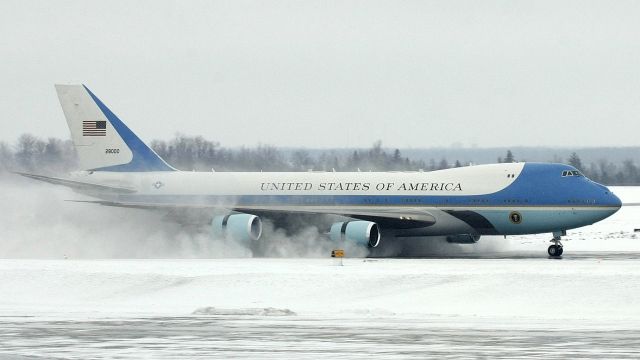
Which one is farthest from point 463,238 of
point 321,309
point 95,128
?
point 321,309

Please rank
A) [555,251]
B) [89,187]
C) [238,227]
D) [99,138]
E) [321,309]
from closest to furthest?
1. [321,309]
2. [555,251]
3. [238,227]
4. [89,187]
5. [99,138]

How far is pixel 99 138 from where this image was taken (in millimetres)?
58781

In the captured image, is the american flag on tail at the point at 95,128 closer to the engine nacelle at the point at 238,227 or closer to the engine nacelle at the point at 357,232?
the engine nacelle at the point at 238,227

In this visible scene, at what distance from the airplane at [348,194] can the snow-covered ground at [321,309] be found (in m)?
4.55

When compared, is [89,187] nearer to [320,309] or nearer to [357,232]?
[357,232]

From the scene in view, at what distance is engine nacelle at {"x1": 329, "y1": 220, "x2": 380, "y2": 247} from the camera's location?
163ft

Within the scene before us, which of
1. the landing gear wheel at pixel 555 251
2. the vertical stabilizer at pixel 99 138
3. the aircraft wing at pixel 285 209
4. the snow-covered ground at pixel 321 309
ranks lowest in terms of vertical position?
the landing gear wheel at pixel 555 251

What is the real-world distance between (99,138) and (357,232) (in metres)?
15.4

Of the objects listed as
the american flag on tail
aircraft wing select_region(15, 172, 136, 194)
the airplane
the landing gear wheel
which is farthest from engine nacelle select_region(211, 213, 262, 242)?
the landing gear wheel

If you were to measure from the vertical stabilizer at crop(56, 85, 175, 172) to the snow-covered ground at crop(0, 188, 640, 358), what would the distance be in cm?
1633

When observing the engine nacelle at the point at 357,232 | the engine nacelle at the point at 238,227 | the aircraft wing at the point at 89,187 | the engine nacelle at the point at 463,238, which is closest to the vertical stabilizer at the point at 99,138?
the aircraft wing at the point at 89,187

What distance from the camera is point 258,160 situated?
71.2 m

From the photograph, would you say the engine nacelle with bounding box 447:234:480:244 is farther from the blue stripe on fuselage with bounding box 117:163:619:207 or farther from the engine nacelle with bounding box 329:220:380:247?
the engine nacelle with bounding box 329:220:380:247

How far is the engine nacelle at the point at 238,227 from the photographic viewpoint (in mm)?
51688
